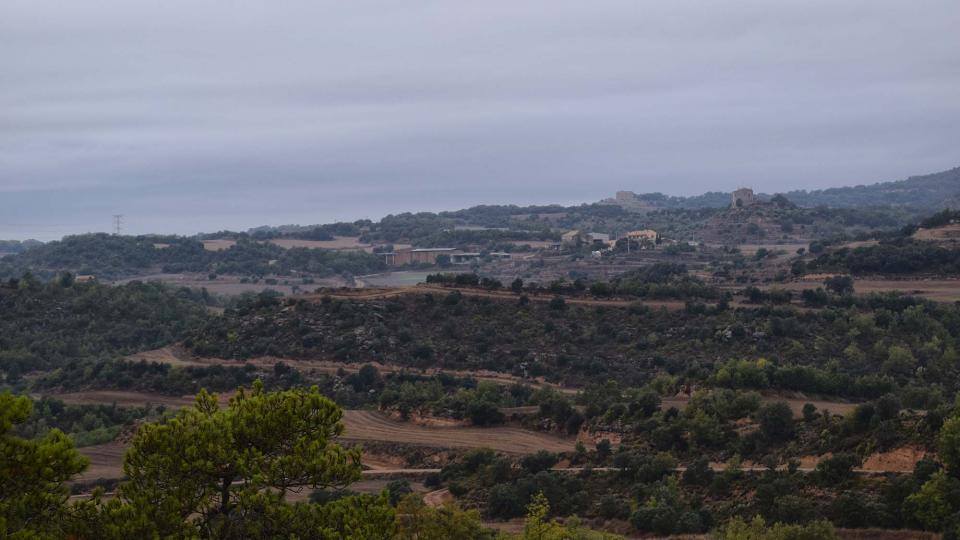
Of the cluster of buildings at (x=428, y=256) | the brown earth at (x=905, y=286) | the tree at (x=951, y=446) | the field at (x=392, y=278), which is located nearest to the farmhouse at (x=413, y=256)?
the cluster of buildings at (x=428, y=256)

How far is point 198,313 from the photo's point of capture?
9344cm

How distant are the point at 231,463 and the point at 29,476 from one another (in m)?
2.83

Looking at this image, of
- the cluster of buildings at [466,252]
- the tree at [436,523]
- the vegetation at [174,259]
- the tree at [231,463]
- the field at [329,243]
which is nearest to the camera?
the tree at [231,463]

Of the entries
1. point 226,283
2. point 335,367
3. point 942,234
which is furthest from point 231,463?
point 226,283

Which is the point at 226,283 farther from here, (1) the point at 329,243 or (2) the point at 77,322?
(2) the point at 77,322

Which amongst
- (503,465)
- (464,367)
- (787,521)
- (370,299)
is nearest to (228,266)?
(370,299)

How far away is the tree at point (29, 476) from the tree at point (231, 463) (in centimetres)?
109

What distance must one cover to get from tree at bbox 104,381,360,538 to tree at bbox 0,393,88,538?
1.09m

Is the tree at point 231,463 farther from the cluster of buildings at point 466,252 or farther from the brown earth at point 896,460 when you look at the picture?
the cluster of buildings at point 466,252

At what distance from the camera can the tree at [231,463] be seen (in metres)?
17.1

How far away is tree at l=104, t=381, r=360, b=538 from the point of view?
17.1 meters

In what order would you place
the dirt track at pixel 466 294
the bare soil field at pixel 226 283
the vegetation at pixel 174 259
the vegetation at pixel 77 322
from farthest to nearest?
1. the vegetation at pixel 174 259
2. the bare soil field at pixel 226 283
3. the vegetation at pixel 77 322
4. the dirt track at pixel 466 294

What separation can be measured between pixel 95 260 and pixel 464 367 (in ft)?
324

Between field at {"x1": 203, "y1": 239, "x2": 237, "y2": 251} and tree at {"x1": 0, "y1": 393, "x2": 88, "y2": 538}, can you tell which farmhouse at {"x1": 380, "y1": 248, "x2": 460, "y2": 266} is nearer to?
field at {"x1": 203, "y1": 239, "x2": 237, "y2": 251}
